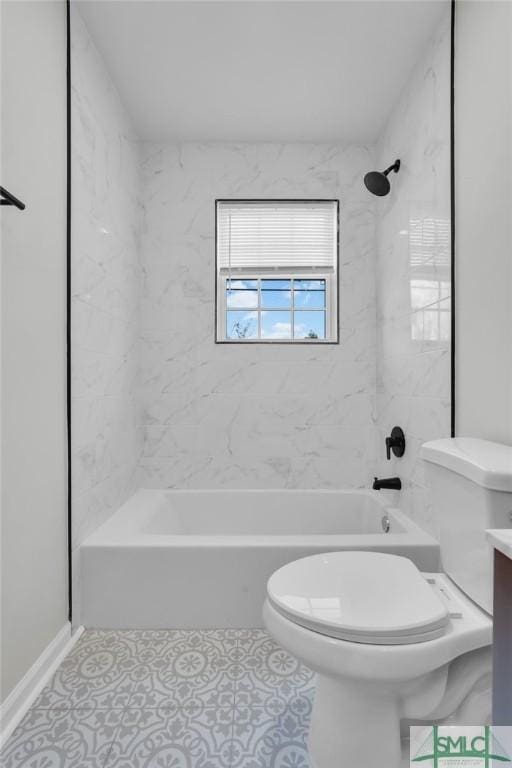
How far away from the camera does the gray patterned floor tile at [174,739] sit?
4.03 ft

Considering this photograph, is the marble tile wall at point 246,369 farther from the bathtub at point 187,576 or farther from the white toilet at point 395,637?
the white toilet at point 395,637

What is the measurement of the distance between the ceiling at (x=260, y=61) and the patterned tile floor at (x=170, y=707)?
257 centimetres

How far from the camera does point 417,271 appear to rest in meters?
2.10

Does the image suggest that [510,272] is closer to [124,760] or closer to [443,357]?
[443,357]

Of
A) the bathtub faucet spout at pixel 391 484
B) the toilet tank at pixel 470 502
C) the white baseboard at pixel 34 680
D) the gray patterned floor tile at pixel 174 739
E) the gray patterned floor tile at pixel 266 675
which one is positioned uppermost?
the toilet tank at pixel 470 502

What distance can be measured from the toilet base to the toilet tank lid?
1.96ft

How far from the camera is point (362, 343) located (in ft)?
9.17

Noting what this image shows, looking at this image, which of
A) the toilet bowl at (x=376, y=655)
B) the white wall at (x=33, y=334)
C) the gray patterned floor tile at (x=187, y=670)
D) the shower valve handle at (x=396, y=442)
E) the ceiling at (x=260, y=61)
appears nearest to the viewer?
the toilet bowl at (x=376, y=655)

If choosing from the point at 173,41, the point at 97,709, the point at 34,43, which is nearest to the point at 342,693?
the point at 97,709

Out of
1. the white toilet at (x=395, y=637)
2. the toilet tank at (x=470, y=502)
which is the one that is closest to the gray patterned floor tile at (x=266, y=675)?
the white toilet at (x=395, y=637)

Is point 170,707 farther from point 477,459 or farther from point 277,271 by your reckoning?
point 277,271

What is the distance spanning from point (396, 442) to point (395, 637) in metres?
1.34

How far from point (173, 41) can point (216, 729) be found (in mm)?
Answer: 2662

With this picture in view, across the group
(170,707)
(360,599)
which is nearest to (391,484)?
(360,599)
